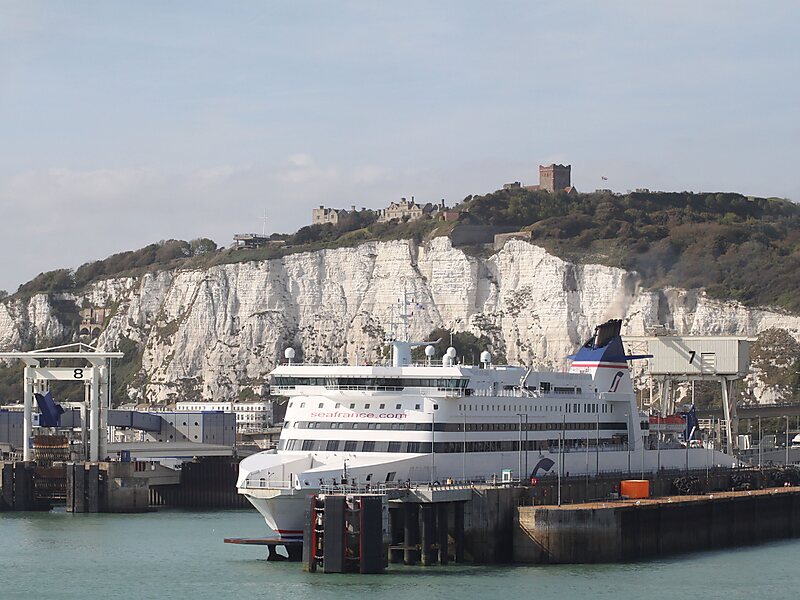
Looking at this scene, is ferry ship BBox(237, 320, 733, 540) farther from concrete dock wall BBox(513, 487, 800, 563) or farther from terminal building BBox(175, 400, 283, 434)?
terminal building BBox(175, 400, 283, 434)

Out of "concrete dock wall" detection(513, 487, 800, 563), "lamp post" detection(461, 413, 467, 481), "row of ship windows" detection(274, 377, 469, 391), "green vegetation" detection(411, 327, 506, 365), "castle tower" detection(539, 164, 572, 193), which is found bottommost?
"concrete dock wall" detection(513, 487, 800, 563)

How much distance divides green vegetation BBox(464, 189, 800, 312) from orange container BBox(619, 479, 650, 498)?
220 feet

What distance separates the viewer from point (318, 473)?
50.7 metres

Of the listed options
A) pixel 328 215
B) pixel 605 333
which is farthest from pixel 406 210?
pixel 605 333

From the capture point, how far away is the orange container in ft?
192

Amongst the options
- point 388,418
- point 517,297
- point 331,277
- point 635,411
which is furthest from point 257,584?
point 331,277

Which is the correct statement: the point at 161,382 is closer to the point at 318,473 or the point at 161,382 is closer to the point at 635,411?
the point at 635,411

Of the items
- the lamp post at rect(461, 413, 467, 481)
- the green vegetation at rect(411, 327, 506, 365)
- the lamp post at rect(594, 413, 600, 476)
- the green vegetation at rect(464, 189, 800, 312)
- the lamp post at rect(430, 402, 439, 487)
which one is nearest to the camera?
the lamp post at rect(430, 402, 439, 487)

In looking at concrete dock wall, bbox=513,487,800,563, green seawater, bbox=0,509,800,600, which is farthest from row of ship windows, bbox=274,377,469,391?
green seawater, bbox=0,509,800,600

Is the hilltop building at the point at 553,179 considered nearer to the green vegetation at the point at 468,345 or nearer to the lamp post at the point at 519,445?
the green vegetation at the point at 468,345

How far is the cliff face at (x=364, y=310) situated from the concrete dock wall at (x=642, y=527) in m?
61.0

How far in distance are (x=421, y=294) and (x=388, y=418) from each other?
8215 centimetres

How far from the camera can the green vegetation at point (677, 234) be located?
416 ft

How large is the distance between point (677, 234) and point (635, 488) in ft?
254
